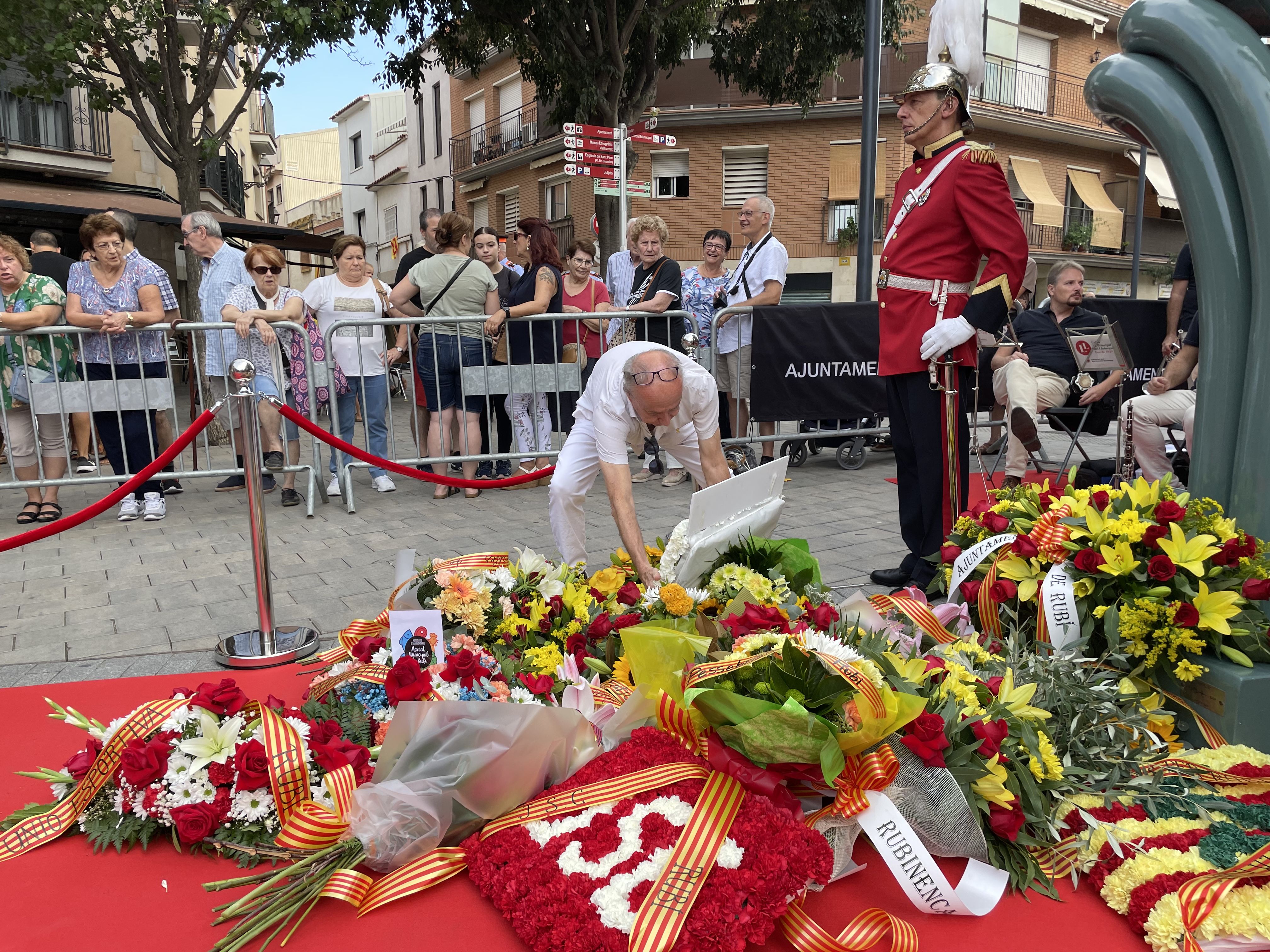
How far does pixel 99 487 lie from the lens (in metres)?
7.14

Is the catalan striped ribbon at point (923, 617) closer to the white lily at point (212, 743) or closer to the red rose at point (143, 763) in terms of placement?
the white lily at point (212, 743)

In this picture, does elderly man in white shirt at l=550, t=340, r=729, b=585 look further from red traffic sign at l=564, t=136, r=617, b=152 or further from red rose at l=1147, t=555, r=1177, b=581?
red traffic sign at l=564, t=136, r=617, b=152

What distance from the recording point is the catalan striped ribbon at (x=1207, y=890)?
5.99ft

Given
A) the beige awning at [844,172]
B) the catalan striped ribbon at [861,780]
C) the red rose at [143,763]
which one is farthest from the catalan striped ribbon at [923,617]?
the beige awning at [844,172]

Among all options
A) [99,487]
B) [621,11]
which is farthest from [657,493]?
[621,11]

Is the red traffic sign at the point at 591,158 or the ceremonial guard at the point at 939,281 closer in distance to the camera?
the ceremonial guard at the point at 939,281

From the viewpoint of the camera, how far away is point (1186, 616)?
8.28ft

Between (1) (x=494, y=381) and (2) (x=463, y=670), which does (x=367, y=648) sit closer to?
(2) (x=463, y=670)

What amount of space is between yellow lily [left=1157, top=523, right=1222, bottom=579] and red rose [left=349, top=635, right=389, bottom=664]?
7.72 ft

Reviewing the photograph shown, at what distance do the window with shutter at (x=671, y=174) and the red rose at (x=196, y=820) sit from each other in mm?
24469

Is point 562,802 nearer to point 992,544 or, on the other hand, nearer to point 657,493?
point 992,544

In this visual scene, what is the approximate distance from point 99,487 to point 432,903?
6351 millimetres

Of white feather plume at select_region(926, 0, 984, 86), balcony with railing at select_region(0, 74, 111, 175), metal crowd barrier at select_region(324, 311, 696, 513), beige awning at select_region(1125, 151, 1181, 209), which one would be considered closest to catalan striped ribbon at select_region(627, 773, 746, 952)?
white feather plume at select_region(926, 0, 984, 86)

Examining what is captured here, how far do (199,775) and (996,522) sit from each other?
254cm
